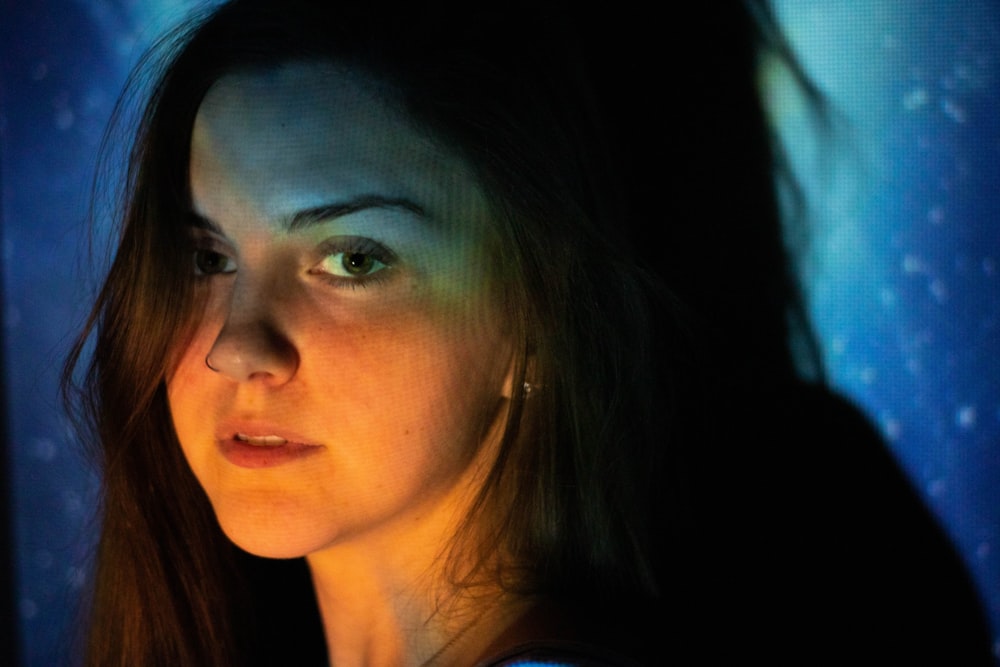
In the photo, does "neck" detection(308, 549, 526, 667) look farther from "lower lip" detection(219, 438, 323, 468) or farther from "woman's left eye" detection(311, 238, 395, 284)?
"woman's left eye" detection(311, 238, 395, 284)

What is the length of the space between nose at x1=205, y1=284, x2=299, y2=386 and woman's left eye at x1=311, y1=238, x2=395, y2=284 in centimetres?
6

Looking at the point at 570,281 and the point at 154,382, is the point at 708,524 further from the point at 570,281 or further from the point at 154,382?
the point at 154,382

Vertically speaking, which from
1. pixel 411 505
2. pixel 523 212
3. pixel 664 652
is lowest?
pixel 664 652

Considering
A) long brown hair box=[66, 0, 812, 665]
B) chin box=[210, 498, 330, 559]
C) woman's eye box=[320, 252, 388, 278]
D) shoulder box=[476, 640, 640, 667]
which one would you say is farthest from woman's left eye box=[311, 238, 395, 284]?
shoulder box=[476, 640, 640, 667]

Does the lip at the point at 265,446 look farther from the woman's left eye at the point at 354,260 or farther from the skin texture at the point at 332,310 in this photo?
the woman's left eye at the point at 354,260

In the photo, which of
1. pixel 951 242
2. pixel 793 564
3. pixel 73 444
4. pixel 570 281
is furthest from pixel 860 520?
pixel 73 444

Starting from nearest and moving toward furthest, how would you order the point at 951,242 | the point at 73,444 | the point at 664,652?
the point at 664,652 → the point at 951,242 → the point at 73,444

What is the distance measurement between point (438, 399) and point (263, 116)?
0.28 meters

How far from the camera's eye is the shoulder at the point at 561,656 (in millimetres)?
711

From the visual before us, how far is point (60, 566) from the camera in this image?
44.3 inches

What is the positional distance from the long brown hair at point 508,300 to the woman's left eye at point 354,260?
0.10 m

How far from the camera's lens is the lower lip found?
775 millimetres

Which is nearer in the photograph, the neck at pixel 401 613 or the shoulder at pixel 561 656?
the shoulder at pixel 561 656

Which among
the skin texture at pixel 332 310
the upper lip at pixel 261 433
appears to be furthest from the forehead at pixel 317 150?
the upper lip at pixel 261 433
